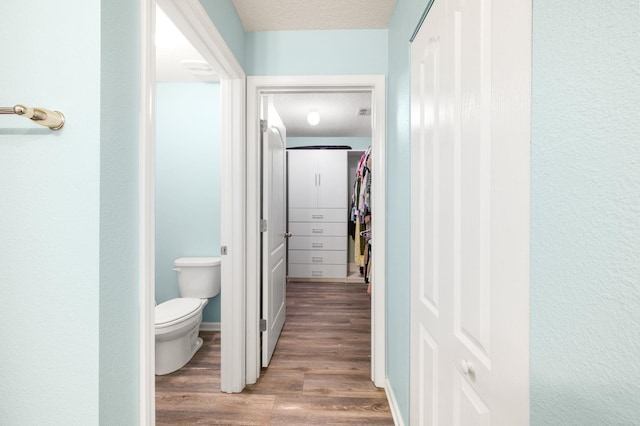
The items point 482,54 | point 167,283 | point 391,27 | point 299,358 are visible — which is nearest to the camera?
point 482,54

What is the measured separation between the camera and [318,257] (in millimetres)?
4926

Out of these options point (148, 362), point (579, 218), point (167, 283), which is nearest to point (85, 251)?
point (148, 362)

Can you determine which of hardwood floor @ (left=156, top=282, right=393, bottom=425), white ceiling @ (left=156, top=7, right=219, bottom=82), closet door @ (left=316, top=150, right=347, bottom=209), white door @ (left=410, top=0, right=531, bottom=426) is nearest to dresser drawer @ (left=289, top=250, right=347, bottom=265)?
closet door @ (left=316, top=150, right=347, bottom=209)

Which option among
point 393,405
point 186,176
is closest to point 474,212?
point 393,405

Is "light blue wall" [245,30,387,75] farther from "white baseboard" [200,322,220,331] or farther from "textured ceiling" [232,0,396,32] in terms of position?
"white baseboard" [200,322,220,331]

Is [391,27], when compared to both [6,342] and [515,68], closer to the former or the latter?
[515,68]

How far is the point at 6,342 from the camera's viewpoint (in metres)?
0.82

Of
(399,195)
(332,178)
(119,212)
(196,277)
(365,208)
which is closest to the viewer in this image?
(119,212)

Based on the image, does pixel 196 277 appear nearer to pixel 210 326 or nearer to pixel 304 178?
pixel 210 326

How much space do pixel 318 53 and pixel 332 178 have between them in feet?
9.41

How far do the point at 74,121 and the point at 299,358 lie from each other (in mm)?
2211

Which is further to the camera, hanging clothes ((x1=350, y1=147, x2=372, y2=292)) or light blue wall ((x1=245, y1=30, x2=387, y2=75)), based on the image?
hanging clothes ((x1=350, y1=147, x2=372, y2=292))

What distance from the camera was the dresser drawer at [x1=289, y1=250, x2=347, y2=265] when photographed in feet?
16.1

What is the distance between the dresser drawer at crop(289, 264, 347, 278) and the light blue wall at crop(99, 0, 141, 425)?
13.0 ft
